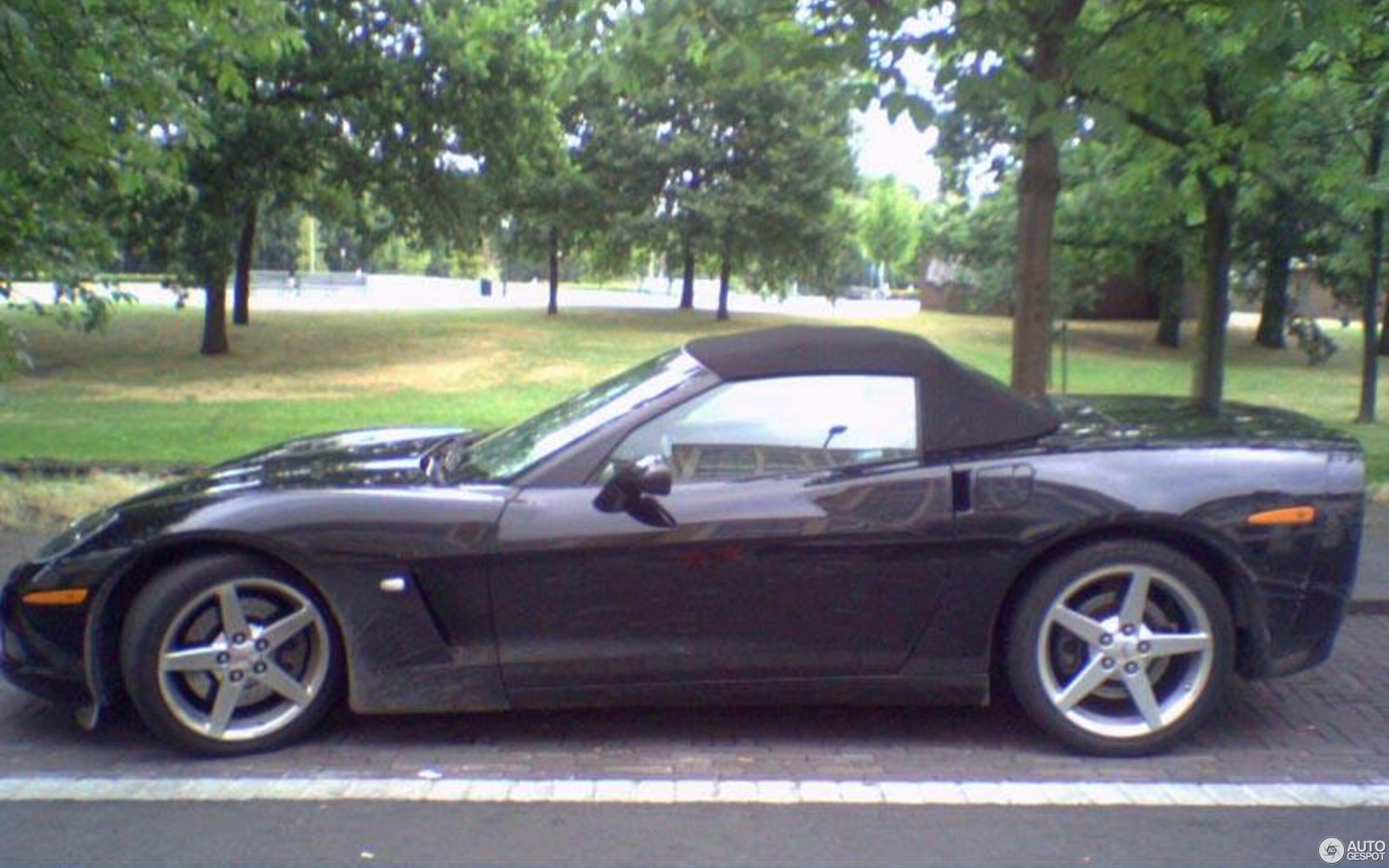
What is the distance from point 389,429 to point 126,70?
13.3 feet

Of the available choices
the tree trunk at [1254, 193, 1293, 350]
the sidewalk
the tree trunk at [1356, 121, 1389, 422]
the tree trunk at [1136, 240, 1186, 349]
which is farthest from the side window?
the tree trunk at [1136, 240, 1186, 349]

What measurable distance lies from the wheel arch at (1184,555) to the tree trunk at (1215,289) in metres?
9.17

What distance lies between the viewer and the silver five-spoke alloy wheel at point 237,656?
4.65 metres

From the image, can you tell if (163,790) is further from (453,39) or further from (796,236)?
(796,236)

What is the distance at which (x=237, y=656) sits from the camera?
4656 mm

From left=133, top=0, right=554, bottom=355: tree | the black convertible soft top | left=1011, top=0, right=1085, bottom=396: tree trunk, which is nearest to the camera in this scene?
the black convertible soft top

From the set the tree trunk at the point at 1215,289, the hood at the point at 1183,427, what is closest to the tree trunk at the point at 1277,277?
the tree trunk at the point at 1215,289

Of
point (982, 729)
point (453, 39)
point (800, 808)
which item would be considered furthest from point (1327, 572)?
point (453, 39)

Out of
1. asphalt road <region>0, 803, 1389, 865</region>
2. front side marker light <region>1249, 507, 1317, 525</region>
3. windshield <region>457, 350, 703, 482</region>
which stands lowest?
asphalt road <region>0, 803, 1389, 865</region>

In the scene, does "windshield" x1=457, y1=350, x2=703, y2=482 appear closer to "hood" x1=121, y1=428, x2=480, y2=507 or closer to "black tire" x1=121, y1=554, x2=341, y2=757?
"hood" x1=121, y1=428, x2=480, y2=507

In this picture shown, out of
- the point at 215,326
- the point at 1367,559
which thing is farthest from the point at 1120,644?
the point at 215,326

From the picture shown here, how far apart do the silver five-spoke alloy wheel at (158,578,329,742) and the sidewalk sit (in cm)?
274

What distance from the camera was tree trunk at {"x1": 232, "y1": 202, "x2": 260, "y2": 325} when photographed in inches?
1182

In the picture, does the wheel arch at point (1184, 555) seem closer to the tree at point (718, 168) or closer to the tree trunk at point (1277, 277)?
the tree trunk at point (1277, 277)
